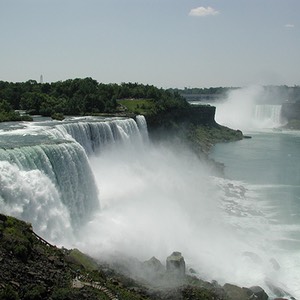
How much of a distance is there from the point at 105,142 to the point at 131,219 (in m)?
9.12

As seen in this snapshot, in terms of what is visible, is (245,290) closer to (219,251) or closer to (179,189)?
(219,251)

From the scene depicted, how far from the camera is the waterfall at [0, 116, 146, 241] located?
1470cm

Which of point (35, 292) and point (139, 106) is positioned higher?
point (139, 106)

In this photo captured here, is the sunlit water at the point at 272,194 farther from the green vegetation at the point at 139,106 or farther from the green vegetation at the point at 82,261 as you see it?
the green vegetation at the point at 139,106

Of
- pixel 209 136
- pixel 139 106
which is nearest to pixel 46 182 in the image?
pixel 139 106

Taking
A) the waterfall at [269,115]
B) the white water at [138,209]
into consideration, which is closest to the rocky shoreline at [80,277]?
the white water at [138,209]

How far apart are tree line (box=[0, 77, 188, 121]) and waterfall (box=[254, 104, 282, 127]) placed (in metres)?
26.4

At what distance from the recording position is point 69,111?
127ft

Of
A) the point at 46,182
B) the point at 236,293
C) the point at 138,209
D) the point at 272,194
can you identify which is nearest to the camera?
the point at 236,293

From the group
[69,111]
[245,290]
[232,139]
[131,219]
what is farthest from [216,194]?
[232,139]

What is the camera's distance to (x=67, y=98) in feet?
146

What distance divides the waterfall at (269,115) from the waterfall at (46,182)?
57.0 m

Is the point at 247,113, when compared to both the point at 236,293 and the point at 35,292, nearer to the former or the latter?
the point at 236,293

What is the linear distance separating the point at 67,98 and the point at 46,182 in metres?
29.4
